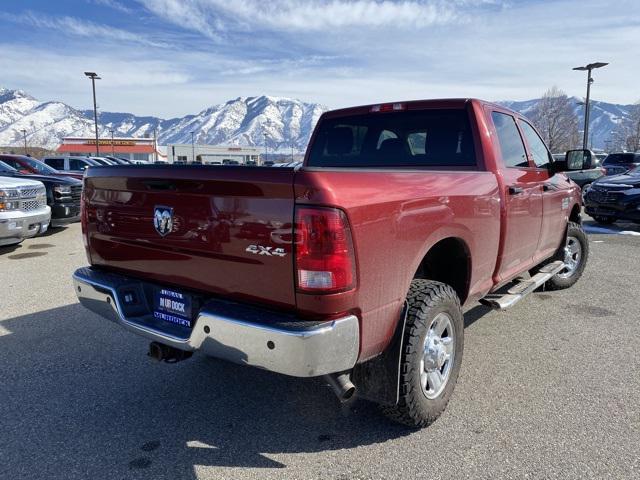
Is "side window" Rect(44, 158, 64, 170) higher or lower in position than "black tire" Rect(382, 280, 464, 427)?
higher

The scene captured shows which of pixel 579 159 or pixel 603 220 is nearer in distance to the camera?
pixel 579 159

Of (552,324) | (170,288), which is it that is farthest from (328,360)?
(552,324)

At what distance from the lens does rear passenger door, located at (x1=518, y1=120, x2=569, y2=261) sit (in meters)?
4.50

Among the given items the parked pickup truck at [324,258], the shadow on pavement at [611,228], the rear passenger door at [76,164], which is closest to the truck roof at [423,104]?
the parked pickup truck at [324,258]

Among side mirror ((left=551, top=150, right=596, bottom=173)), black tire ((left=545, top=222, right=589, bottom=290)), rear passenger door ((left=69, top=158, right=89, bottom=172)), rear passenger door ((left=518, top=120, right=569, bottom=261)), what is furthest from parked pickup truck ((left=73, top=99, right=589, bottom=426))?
rear passenger door ((left=69, top=158, right=89, bottom=172))

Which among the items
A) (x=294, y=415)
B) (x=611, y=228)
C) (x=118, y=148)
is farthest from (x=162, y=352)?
(x=118, y=148)

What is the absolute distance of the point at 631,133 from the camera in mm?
73500

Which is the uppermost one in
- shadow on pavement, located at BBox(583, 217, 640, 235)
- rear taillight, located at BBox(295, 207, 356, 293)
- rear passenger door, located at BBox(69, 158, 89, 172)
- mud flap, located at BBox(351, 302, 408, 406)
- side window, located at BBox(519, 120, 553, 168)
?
side window, located at BBox(519, 120, 553, 168)

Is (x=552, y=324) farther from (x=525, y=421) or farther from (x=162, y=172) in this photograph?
(x=162, y=172)

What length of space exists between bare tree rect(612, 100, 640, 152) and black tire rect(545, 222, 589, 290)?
54.9 meters

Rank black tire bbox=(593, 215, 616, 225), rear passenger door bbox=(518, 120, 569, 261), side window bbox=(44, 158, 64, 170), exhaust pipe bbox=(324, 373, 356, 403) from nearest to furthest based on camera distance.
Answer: exhaust pipe bbox=(324, 373, 356, 403) < rear passenger door bbox=(518, 120, 569, 261) < black tire bbox=(593, 215, 616, 225) < side window bbox=(44, 158, 64, 170)

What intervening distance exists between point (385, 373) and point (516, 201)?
194cm

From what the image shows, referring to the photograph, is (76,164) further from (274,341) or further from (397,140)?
(274,341)

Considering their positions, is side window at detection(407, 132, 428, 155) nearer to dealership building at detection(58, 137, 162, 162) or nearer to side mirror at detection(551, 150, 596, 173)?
side mirror at detection(551, 150, 596, 173)
